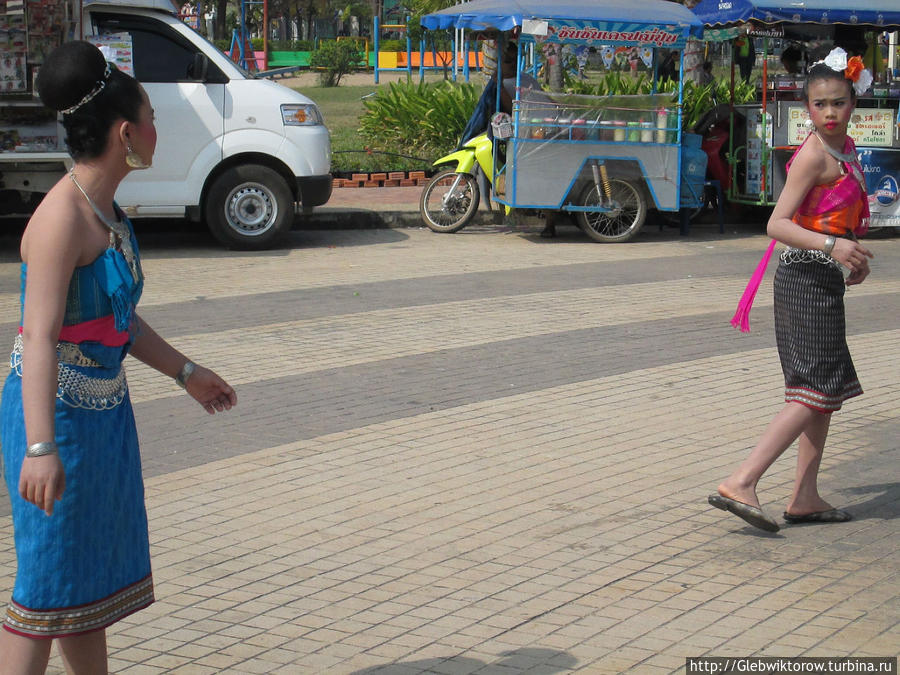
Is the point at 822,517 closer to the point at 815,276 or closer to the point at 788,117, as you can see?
the point at 815,276

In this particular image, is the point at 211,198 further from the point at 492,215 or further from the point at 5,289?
the point at 492,215

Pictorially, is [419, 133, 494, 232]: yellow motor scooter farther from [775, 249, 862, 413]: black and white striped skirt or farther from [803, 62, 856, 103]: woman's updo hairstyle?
[775, 249, 862, 413]: black and white striped skirt

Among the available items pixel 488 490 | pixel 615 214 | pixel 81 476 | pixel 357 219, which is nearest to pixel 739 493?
pixel 488 490

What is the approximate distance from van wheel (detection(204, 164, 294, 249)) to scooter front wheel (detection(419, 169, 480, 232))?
195 centimetres

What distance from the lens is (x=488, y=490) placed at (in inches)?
204

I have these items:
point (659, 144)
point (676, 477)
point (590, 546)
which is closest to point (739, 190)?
point (659, 144)

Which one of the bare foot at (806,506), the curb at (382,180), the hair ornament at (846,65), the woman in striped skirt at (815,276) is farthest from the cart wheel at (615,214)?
the bare foot at (806,506)

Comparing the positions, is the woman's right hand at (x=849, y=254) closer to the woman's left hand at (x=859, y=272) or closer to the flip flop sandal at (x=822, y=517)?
the woman's left hand at (x=859, y=272)

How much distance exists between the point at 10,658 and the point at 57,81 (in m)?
1.41

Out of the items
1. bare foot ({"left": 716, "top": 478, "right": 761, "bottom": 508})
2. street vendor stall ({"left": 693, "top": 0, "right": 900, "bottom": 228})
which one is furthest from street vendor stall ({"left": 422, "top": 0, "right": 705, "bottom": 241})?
bare foot ({"left": 716, "top": 478, "right": 761, "bottom": 508})

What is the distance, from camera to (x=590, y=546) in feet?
14.9

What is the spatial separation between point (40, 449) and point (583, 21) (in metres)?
10.9

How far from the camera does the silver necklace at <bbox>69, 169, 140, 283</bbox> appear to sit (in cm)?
285

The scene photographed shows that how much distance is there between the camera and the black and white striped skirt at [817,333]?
180 inches
